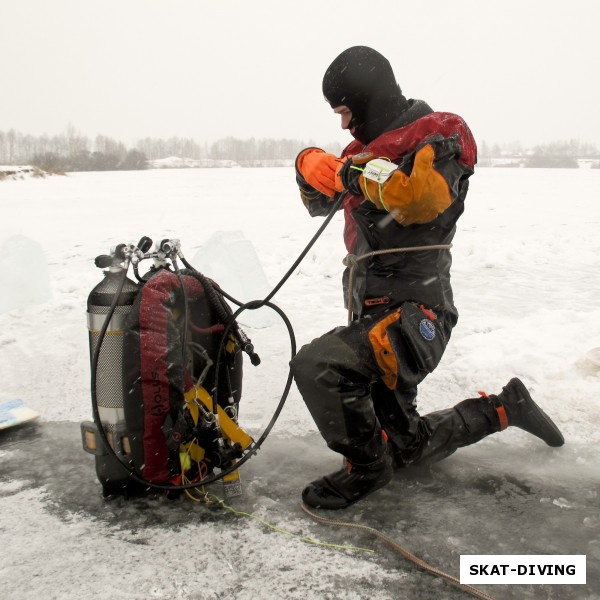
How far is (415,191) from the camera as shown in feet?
7.31

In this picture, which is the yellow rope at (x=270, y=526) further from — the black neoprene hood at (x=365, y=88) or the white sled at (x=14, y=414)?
the black neoprene hood at (x=365, y=88)

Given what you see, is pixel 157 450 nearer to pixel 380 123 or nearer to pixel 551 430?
pixel 380 123

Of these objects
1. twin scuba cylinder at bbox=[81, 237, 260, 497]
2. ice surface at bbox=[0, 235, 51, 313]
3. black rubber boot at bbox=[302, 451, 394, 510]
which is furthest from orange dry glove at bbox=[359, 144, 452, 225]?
ice surface at bbox=[0, 235, 51, 313]

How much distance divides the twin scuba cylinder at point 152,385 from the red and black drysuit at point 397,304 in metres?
0.46

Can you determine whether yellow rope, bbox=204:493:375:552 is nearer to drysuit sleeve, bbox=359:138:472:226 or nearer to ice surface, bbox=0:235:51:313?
drysuit sleeve, bbox=359:138:472:226

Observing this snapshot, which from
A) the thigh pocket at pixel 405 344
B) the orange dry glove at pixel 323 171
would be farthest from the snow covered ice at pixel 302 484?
the orange dry glove at pixel 323 171

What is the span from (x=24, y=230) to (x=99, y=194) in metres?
8.28

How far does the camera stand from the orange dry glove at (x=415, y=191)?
2221mm

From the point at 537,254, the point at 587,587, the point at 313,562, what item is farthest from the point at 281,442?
the point at 537,254

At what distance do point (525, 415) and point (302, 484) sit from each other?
1102 mm

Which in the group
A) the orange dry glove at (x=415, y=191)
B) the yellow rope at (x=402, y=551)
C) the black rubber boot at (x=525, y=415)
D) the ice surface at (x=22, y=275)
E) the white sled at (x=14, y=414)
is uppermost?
the orange dry glove at (x=415, y=191)

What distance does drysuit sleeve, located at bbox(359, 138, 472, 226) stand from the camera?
7.30ft

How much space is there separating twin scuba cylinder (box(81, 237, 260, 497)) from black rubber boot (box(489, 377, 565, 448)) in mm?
1233

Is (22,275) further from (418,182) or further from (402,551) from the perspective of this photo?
(402,551)
